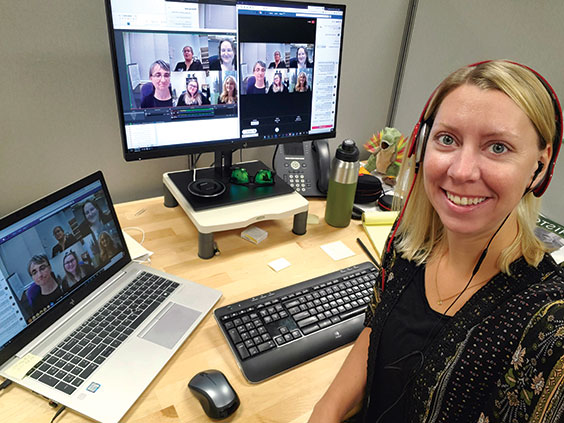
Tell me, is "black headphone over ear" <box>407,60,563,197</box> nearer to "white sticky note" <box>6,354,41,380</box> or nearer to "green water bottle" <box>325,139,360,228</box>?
"green water bottle" <box>325,139,360,228</box>

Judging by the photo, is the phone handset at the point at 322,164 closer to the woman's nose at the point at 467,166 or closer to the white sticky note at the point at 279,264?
the white sticky note at the point at 279,264

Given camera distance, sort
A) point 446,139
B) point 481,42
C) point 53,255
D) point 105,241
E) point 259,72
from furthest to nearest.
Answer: point 481,42 < point 259,72 < point 105,241 < point 53,255 < point 446,139

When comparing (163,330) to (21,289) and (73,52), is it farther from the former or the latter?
(73,52)

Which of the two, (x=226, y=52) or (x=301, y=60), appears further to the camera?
(x=301, y=60)

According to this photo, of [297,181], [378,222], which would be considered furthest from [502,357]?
[297,181]

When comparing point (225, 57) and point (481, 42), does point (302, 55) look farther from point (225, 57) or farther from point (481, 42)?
point (481, 42)

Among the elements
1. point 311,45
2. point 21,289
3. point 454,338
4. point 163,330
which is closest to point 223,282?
point 163,330

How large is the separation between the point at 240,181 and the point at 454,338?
28.3 inches

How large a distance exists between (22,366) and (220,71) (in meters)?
0.75

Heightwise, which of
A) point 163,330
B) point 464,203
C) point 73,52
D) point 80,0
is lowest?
point 163,330

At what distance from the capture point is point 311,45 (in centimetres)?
111

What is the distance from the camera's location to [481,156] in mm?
600

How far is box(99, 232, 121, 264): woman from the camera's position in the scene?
86 centimetres

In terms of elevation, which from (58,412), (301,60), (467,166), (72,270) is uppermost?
(301,60)
